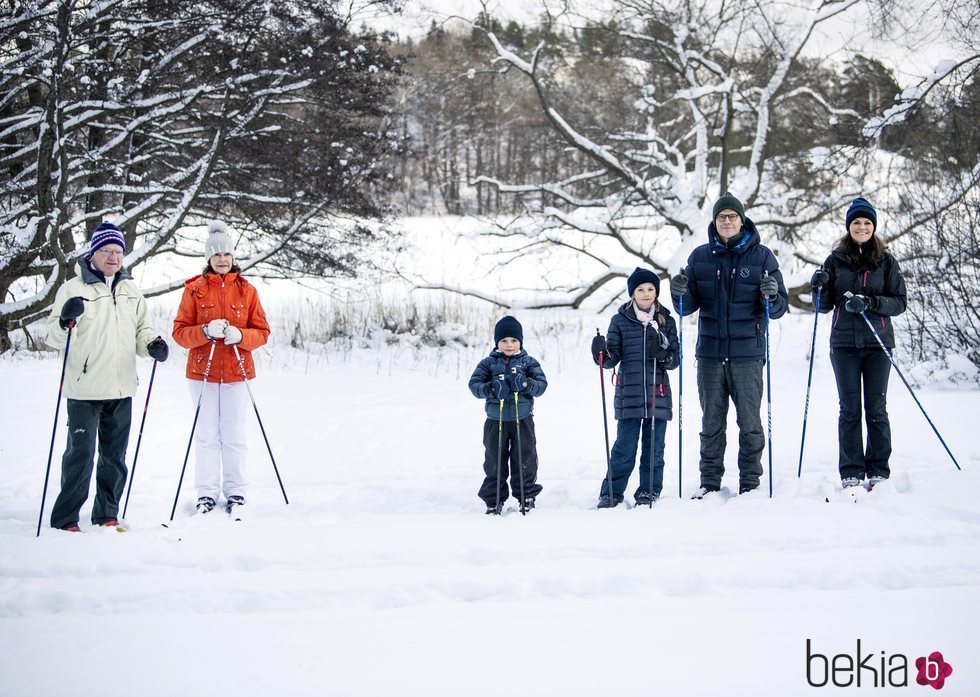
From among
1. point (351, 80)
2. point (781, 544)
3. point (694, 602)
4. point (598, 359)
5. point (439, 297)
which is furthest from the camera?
point (439, 297)

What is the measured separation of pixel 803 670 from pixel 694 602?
1.74 feet

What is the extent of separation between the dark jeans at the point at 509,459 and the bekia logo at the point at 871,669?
212 cm

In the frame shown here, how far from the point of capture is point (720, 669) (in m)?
2.64

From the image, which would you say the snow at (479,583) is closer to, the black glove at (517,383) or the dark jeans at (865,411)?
the dark jeans at (865,411)

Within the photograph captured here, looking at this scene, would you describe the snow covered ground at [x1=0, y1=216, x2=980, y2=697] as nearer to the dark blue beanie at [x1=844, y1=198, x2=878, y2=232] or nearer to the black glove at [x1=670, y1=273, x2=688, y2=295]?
the black glove at [x1=670, y1=273, x2=688, y2=295]

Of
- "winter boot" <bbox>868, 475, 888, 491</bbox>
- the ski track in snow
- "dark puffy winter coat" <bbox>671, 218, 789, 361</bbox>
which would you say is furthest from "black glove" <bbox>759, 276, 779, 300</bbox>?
"winter boot" <bbox>868, 475, 888, 491</bbox>

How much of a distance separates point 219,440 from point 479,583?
7.40 feet

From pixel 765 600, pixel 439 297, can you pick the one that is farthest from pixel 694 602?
pixel 439 297

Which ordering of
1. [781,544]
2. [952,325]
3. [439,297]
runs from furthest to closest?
[439,297] < [952,325] < [781,544]

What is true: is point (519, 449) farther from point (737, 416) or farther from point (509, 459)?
point (737, 416)

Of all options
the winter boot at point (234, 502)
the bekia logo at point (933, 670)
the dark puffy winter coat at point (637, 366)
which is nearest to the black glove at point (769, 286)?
the dark puffy winter coat at point (637, 366)

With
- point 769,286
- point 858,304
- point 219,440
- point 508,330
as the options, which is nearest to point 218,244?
point 219,440

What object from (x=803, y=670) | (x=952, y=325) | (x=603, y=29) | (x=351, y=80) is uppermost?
(x=603, y=29)

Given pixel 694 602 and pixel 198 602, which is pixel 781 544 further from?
pixel 198 602
